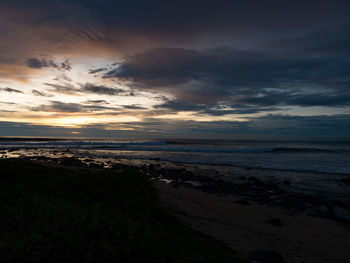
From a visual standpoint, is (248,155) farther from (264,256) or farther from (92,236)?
(92,236)

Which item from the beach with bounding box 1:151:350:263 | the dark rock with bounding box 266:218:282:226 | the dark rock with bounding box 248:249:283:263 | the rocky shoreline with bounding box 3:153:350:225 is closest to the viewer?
the dark rock with bounding box 248:249:283:263

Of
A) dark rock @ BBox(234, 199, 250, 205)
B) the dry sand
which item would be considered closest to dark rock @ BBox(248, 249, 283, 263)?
the dry sand

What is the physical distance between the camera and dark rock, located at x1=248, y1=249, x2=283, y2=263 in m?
4.89

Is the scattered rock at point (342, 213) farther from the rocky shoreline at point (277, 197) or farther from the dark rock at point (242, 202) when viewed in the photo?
the dark rock at point (242, 202)

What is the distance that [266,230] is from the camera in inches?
272

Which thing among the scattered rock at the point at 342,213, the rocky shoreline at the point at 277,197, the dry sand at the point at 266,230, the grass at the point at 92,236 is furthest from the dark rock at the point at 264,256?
the scattered rock at the point at 342,213

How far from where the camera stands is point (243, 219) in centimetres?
788

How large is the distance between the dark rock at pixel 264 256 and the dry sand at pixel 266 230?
0.65 ft

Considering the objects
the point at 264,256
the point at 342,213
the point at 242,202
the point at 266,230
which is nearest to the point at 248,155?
the point at 242,202

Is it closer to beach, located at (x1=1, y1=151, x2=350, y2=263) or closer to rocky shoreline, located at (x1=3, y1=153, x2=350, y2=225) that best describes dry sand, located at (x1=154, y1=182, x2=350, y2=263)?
beach, located at (x1=1, y1=151, x2=350, y2=263)

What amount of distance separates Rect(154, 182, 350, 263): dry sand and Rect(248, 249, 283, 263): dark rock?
199 millimetres

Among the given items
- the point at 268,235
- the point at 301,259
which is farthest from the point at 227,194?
the point at 301,259

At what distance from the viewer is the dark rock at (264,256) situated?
4891mm

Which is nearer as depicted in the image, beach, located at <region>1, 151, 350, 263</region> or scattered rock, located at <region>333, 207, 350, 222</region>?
beach, located at <region>1, 151, 350, 263</region>
